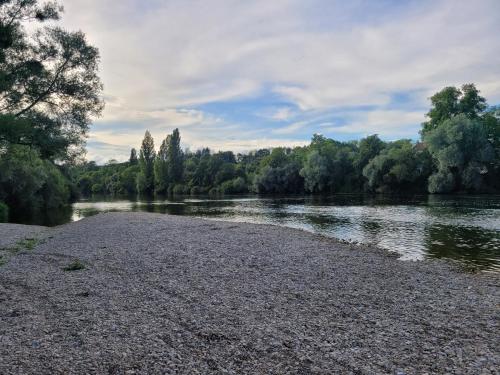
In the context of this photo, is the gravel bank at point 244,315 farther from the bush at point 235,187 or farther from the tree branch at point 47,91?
the bush at point 235,187

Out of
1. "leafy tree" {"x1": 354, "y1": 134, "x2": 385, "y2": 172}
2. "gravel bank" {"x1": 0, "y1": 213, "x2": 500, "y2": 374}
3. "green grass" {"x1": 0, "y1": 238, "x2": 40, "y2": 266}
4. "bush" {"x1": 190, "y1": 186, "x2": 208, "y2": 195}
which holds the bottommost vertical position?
"gravel bank" {"x1": 0, "y1": 213, "x2": 500, "y2": 374}

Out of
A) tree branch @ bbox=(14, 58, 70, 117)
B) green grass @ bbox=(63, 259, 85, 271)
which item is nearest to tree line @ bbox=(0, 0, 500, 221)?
tree branch @ bbox=(14, 58, 70, 117)

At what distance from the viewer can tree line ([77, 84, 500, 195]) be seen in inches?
2968

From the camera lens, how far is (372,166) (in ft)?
308

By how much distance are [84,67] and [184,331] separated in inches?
939

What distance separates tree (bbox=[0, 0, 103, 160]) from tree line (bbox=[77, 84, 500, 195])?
10333mm

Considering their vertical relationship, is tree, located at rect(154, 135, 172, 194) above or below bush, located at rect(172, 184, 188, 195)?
above

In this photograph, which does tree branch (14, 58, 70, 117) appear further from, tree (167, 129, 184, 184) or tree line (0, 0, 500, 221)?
tree (167, 129, 184, 184)

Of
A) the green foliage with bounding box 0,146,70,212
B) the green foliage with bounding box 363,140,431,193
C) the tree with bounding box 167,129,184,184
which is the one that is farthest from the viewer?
the tree with bounding box 167,129,184,184

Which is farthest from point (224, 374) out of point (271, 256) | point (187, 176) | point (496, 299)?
point (187, 176)

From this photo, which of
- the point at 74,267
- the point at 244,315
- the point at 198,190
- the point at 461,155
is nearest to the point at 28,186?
the point at 74,267

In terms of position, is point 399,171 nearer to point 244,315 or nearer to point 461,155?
point 461,155

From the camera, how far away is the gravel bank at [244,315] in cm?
744

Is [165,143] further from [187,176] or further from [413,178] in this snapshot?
[413,178]
